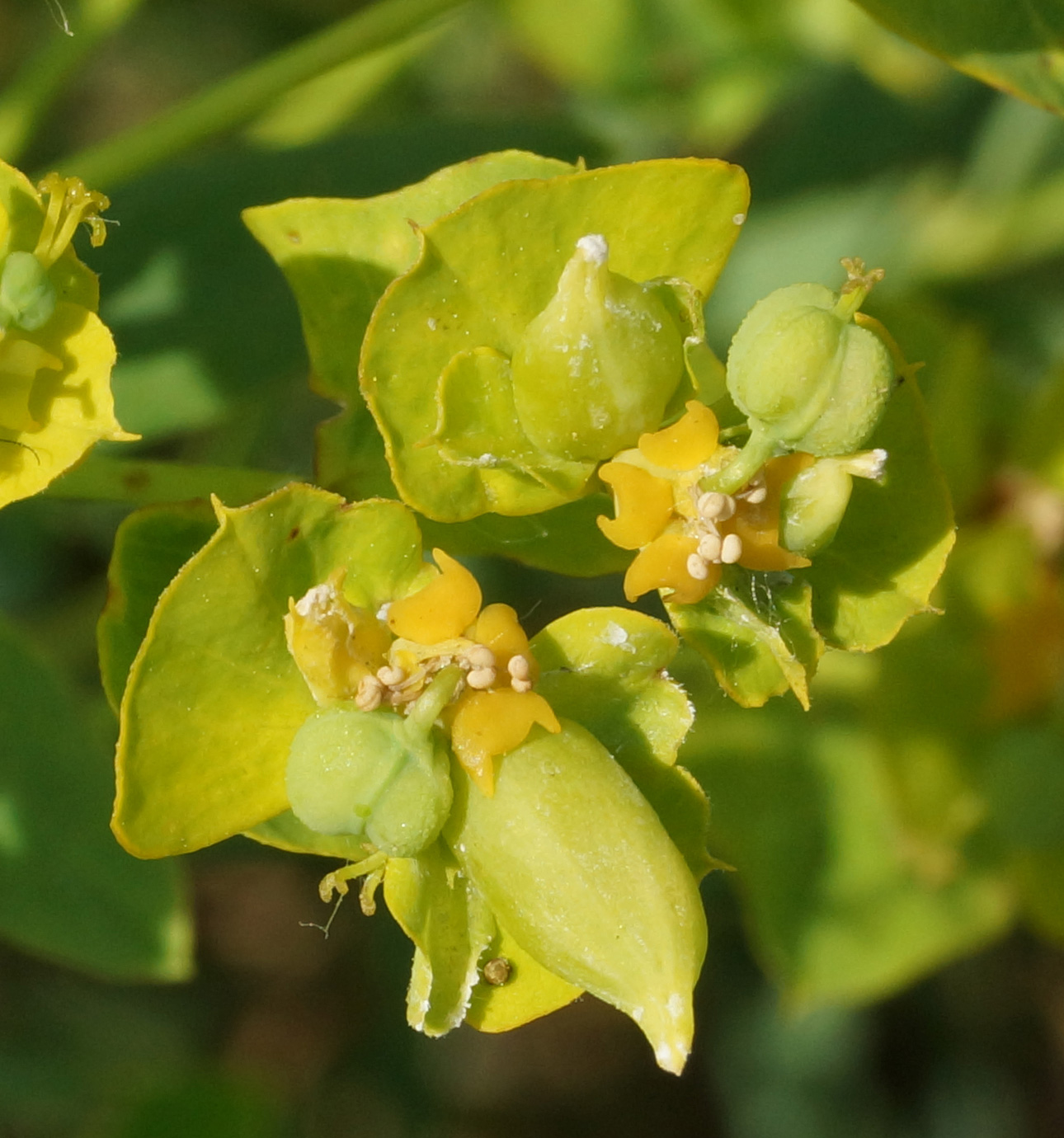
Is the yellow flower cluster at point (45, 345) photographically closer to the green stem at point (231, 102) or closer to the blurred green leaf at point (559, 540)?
the blurred green leaf at point (559, 540)

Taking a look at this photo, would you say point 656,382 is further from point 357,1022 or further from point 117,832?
point 357,1022

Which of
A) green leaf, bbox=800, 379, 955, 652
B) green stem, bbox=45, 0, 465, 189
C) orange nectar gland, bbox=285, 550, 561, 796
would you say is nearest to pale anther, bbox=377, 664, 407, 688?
orange nectar gland, bbox=285, 550, 561, 796

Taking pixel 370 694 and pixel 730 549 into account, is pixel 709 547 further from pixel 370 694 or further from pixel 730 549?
pixel 370 694

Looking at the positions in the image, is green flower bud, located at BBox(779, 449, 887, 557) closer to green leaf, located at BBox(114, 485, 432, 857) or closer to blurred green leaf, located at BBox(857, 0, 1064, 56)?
green leaf, located at BBox(114, 485, 432, 857)

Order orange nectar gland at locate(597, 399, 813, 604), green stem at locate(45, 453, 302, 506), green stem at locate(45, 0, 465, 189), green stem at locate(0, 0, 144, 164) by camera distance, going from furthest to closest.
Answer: green stem at locate(0, 0, 144, 164) → green stem at locate(45, 0, 465, 189) → green stem at locate(45, 453, 302, 506) → orange nectar gland at locate(597, 399, 813, 604)

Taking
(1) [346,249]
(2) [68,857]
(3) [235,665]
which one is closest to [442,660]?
(3) [235,665]

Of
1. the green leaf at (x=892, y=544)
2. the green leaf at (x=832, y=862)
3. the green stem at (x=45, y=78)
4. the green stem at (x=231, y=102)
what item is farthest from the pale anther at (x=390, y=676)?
the green leaf at (x=832, y=862)
